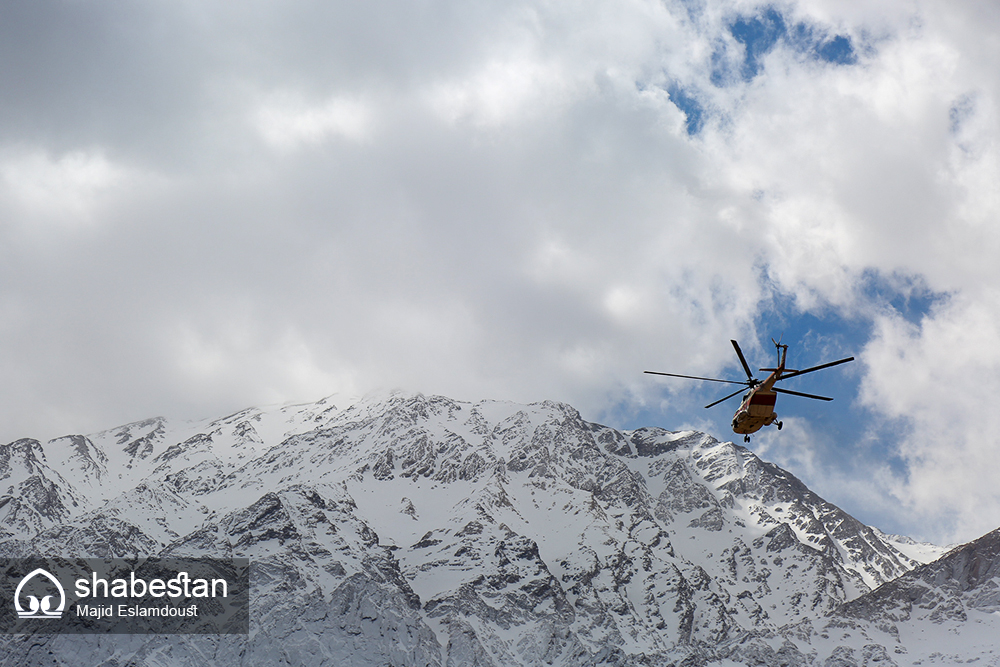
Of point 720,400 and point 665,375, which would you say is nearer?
point 665,375

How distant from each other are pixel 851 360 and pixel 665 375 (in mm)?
9514

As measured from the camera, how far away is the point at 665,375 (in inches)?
1939

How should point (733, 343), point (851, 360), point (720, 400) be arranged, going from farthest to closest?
point (720, 400)
point (733, 343)
point (851, 360)

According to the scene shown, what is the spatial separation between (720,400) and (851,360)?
9700mm

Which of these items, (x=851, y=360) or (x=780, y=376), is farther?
(x=780, y=376)

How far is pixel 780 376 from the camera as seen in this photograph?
51.4 m

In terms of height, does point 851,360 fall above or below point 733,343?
below

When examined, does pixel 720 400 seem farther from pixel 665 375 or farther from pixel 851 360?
pixel 851 360

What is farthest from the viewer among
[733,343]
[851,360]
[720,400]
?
[720,400]

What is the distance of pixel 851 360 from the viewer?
145 ft

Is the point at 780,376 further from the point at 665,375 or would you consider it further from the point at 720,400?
the point at 665,375

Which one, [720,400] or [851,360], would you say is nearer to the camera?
[851,360]

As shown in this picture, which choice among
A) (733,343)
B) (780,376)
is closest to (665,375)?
(733,343)

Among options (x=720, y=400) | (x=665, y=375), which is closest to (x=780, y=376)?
(x=720, y=400)
